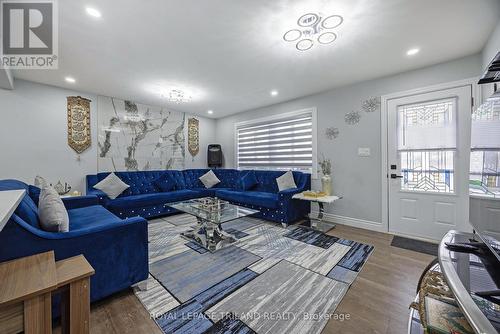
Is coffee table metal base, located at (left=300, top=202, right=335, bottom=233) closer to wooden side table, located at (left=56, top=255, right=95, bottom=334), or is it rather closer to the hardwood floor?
the hardwood floor

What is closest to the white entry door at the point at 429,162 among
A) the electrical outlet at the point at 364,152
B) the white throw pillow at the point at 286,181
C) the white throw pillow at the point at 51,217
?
the electrical outlet at the point at 364,152

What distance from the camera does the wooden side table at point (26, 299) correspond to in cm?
84

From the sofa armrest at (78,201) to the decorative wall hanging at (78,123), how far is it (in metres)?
1.45

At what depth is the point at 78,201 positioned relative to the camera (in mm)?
2736

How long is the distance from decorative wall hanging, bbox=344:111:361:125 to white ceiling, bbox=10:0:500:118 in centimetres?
54

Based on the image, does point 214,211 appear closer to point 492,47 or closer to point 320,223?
point 320,223

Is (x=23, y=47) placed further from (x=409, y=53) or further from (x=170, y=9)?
(x=409, y=53)

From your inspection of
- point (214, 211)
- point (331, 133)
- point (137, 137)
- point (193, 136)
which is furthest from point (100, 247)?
point (193, 136)

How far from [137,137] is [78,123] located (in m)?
1.03

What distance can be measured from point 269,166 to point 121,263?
3734 millimetres

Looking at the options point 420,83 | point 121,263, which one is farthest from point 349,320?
point 420,83

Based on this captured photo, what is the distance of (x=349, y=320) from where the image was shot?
1.44 meters

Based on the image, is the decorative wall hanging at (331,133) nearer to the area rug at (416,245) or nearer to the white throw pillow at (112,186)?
the area rug at (416,245)

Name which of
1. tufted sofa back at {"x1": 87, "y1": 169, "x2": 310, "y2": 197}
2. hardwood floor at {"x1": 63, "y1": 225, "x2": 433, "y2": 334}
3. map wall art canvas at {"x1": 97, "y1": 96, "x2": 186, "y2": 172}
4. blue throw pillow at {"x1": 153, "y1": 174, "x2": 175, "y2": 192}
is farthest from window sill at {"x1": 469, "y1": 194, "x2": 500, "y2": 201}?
map wall art canvas at {"x1": 97, "y1": 96, "x2": 186, "y2": 172}
